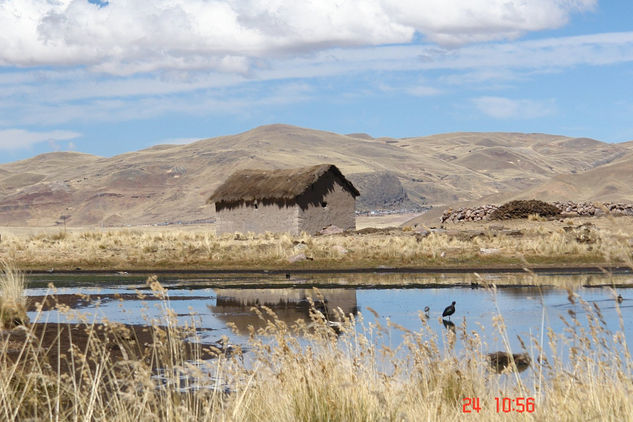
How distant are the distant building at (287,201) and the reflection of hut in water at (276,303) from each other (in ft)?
77.6

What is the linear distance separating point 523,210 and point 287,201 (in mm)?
15231

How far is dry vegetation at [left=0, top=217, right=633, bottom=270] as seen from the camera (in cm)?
3559

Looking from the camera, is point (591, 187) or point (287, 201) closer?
point (287, 201)

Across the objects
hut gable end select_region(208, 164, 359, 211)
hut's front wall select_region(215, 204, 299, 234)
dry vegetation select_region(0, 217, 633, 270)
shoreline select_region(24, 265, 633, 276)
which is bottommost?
shoreline select_region(24, 265, 633, 276)

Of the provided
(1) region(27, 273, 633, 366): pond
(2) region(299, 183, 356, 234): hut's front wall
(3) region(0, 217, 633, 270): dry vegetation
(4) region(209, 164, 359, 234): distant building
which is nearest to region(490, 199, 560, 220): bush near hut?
(3) region(0, 217, 633, 270): dry vegetation

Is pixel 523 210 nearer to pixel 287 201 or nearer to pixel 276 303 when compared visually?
pixel 287 201

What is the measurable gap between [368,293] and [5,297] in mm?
11470

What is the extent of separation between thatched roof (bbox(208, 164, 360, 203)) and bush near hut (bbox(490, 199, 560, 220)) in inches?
360

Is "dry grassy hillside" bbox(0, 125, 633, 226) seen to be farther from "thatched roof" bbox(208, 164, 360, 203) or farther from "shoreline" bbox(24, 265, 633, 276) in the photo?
"shoreline" bbox(24, 265, 633, 276)

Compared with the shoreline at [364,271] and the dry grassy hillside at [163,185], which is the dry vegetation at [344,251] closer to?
the shoreline at [364,271]

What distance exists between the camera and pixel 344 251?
124ft

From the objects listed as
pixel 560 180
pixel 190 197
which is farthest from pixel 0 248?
pixel 190 197

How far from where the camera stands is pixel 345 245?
4041 centimetres
